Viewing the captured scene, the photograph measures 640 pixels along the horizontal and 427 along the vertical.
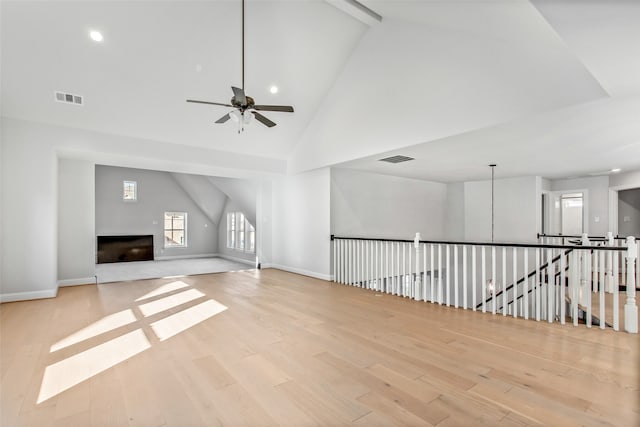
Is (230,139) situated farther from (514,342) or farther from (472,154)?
(514,342)

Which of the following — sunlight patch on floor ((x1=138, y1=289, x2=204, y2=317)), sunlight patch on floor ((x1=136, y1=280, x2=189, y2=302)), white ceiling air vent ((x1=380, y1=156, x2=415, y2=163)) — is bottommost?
sunlight patch on floor ((x1=136, y1=280, x2=189, y2=302))

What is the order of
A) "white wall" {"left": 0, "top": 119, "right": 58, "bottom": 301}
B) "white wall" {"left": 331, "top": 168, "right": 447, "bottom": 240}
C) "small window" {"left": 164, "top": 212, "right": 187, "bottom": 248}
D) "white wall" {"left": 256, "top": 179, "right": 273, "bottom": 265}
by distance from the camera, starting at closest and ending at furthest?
"white wall" {"left": 0, "top": 119, "right": 58, "bottom": 301}
"white wall" {"left": 331, "top": 168, "right": 447, "bottom": 240}
"white wall" {"left": 256, "top": 179, "right": 273, "bottom": 265}
"small window" {"left": 164, "top": 212, "right": 187, "bottom": 248}

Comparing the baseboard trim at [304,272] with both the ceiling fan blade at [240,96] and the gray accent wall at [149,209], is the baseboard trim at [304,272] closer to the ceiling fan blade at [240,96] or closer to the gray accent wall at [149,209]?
the ceiling fan blade at [240,96]

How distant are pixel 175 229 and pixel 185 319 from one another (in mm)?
9999

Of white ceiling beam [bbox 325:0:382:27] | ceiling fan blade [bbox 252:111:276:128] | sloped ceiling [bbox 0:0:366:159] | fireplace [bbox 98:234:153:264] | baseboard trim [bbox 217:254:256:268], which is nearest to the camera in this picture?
ceiling fan blade [bbox 252:111:276:128]

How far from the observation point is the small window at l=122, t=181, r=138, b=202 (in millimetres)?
11727

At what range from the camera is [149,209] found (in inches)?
480

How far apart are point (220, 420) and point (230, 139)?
5.74m

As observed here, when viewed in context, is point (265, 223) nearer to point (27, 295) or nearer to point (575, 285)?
point (27, 295)

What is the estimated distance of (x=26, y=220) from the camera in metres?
5.02

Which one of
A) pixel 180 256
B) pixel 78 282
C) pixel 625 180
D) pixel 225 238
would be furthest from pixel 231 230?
pixel 625 180

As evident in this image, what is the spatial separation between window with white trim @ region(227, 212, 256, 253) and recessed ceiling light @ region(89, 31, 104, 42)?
24.7ft

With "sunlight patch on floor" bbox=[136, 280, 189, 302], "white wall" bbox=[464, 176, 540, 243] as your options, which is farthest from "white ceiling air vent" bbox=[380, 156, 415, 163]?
"sunlight patch on floor" bbox=[136, 280, 189, 302]

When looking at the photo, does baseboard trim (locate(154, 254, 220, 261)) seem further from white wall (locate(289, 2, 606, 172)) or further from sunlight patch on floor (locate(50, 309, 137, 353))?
white wall (locate(289, 2, 606, 172))
